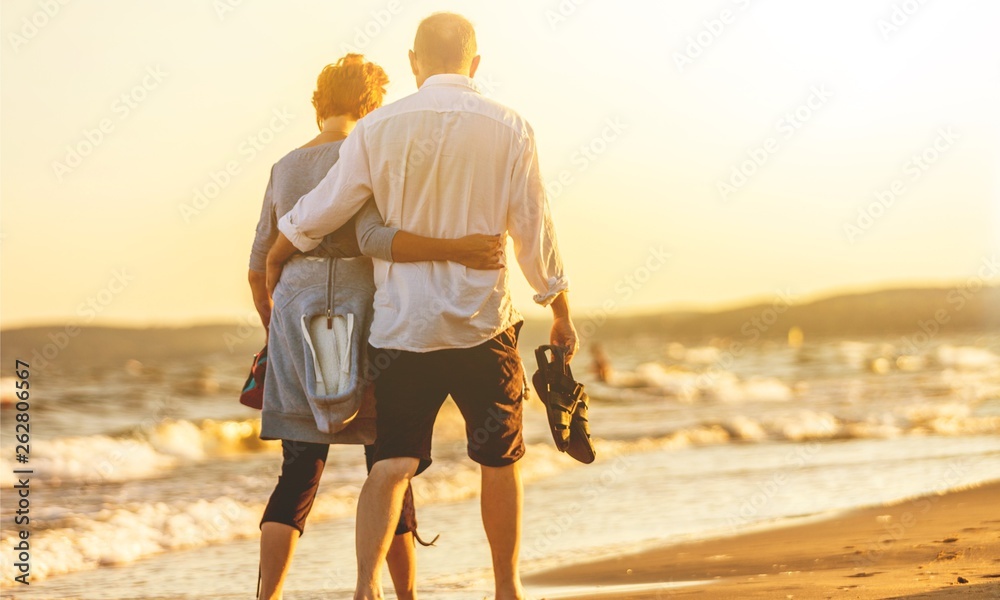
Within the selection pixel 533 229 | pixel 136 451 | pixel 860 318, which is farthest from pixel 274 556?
pixel 860 318

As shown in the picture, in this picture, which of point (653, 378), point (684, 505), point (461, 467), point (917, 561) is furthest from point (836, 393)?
point (917, 561)

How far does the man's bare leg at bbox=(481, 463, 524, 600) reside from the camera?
3182 millimetres

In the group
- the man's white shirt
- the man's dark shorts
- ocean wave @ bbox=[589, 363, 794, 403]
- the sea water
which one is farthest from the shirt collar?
ocean wave @ bbox=[589, 363, 794, 403]

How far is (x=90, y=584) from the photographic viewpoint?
5.01 meters

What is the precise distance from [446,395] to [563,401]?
1.24ft

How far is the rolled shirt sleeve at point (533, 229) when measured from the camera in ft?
10.1

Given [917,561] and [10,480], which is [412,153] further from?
[10,480]

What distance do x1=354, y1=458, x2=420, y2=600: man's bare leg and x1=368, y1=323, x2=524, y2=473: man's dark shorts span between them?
0.13 ft

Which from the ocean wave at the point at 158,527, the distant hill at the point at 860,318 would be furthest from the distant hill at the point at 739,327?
the ocean wave at the point at 158,527

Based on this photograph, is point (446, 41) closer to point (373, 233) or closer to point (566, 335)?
point (373, 233)

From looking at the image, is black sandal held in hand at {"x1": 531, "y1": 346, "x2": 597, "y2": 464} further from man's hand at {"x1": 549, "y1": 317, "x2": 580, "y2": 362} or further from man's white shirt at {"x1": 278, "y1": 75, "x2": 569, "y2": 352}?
man's white shirt at {"x1": 278, "y1": 75, "x2": 569, "y2": 352}

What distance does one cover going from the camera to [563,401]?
3.23 metres

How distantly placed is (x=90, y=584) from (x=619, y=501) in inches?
127

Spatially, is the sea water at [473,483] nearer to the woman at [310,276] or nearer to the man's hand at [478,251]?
the woman at [310,276]
